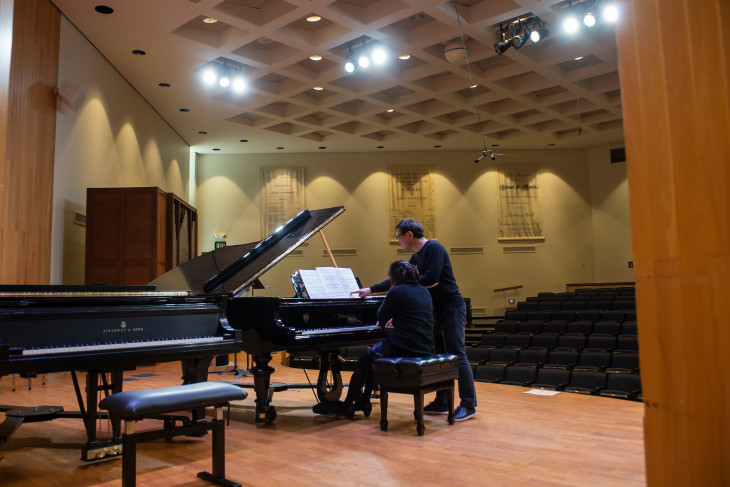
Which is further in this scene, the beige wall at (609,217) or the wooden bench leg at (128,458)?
the beige wall at (609,217)

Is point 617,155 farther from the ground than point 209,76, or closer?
closer

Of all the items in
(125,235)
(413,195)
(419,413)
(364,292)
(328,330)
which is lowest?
(419,413)

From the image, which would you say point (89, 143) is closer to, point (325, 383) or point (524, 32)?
point (325, 383)

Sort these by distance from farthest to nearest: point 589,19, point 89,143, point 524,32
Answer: point 89,143 → point 524,32 → point 589,19

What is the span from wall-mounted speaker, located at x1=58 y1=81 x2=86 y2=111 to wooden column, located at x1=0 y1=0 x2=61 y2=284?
9 cm

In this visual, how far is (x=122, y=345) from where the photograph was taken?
2777mm

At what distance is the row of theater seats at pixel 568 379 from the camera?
4.91 m

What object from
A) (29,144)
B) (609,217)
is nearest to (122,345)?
(29,144)

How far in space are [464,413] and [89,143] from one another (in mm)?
5915

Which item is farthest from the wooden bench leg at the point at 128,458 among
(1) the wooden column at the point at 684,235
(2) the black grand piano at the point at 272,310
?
(1) the wooden column at the point at 684,235

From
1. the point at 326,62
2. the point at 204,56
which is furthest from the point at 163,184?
the point at 326,62

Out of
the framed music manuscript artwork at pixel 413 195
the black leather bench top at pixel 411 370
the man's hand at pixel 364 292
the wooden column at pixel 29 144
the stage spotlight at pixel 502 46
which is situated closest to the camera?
the black leather bench top at pixel 411 370

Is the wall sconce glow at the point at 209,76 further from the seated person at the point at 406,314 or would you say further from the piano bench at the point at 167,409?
the piano bench at the point at 167,409

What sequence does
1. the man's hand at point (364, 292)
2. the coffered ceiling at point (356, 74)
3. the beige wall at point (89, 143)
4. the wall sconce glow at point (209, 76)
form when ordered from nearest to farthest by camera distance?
1. the man's hand at point (364, 292)
2. the beige wall at point (89, 143)
3. the coffered ceiling at point (356, 74)
4. the wall sconce glow at point (209, 76)
